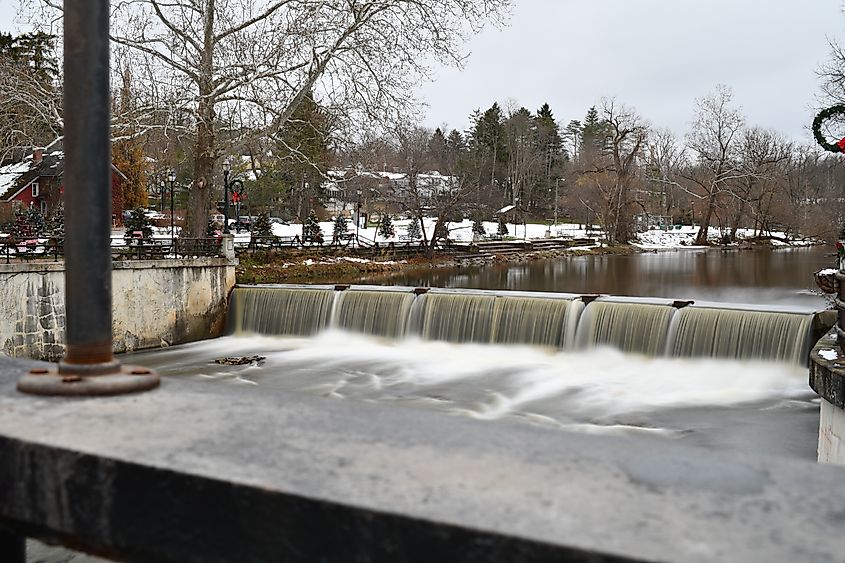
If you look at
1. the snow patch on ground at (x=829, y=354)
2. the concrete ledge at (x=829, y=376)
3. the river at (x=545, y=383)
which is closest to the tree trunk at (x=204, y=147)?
the river at (x=545, y=383)

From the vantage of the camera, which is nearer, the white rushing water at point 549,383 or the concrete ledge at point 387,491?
the concrete ledge at point 387,491

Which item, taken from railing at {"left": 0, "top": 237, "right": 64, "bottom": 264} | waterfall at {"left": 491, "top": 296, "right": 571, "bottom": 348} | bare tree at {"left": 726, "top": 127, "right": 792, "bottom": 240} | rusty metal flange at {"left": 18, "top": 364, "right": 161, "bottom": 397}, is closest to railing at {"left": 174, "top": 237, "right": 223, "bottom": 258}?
railing at {"left": 0, "top": 237, "right": 64, "bottom": 264}

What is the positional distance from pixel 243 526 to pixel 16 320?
18.3m

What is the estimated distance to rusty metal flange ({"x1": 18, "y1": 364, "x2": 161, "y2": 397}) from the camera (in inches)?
90.8

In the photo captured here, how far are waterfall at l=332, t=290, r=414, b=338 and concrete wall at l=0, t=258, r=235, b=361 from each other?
163 inches

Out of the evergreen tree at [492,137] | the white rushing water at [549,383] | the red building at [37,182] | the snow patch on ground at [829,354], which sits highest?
the evergreen tree at [492,137]

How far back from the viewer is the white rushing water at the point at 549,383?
494 inches

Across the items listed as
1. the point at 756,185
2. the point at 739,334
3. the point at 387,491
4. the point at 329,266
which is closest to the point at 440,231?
the point at 329,266

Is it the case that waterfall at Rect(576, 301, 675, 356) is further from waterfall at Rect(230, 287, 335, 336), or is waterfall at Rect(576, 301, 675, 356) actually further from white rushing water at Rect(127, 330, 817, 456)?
waterfall at Rect(230, 287, 335, 336)

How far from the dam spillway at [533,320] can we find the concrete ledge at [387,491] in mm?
14798

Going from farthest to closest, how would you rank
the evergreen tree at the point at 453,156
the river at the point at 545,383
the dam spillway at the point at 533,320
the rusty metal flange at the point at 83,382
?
1. the evergreen tree at the point at 453,156
2. the dam spillway at the point at 533,320
3. the river at the point at 545,383
4. the rusty metal flange at the point at 83,382

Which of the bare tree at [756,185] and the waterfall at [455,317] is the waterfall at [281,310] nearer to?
the waterfall at [455,317]

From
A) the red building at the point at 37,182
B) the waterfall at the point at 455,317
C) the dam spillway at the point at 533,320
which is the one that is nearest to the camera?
the dam spillway at the point at 533,320

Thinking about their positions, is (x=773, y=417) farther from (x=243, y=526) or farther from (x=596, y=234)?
(x=596, y=234)
